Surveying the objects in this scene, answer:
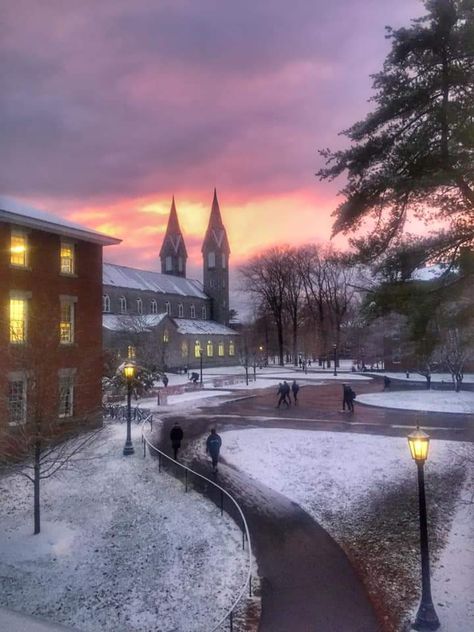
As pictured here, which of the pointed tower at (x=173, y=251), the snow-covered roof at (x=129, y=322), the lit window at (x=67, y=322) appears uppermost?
the pointed tower at (x=173, y=251)

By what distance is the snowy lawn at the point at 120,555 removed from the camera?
31.6 ft

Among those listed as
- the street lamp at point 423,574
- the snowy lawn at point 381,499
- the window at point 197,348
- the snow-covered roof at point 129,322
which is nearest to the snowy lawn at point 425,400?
the snowy lawn at point 381,499

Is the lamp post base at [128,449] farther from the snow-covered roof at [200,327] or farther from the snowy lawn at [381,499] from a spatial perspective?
the snow-covered roof at [200,327]

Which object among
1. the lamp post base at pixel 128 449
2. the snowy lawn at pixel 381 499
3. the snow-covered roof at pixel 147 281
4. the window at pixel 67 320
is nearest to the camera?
the snowy lawn at pixel 381 499

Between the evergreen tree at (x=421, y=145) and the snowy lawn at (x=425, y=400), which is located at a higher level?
the evergreen tree at (x=421, y=145)

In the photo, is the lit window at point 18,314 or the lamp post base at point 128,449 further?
the lit window at point 18,314

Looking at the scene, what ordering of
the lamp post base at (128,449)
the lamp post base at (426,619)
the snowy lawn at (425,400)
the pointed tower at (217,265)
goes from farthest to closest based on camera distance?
the pointed tower at (217,265) → the snowy lawn at (425,400) → the lamp post base at (128,449) → the lamp post base at (426,619)

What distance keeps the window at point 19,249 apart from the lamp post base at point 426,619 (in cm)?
1906

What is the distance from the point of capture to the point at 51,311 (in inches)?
878

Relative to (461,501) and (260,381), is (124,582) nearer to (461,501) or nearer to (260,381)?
(461,501)

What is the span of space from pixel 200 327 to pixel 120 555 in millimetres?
62496

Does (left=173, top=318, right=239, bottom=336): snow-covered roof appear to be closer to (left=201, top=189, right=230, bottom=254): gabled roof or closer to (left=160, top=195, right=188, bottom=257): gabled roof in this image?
(left=201, top=189, right=230, bottom=254): gabled roof

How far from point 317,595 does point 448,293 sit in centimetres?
746

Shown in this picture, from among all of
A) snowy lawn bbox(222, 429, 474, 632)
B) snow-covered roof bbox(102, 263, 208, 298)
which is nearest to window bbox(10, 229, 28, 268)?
snowy lawn bbox(222, 429, 474, 632)
